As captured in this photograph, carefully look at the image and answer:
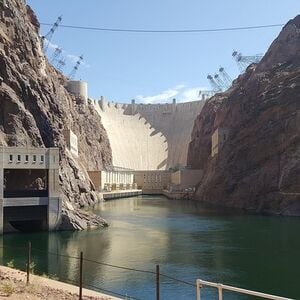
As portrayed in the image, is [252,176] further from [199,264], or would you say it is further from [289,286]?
[289,286]

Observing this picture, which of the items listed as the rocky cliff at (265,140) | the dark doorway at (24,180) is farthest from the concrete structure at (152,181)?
the dark doorway at (24,180)

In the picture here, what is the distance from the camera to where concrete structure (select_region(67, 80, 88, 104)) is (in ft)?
556

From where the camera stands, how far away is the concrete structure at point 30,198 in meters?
57.8

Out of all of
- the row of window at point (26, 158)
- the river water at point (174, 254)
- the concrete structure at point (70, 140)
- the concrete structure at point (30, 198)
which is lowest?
the river water at point (174, 254)

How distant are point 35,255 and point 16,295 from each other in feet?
84.9

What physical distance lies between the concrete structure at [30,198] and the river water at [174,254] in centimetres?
266

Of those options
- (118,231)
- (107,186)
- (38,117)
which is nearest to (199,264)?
(118,231)

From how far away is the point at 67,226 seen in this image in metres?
59.6

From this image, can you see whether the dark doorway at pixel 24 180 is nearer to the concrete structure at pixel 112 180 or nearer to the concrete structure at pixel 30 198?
the concrete structure at pixel 30 198

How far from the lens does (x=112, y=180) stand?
531 feet

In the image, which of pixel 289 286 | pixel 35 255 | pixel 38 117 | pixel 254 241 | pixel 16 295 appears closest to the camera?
pixel 16 295

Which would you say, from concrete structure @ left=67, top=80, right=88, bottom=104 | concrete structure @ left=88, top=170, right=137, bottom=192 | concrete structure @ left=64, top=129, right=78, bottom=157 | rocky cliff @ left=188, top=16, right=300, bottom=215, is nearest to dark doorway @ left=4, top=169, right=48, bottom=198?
concrete structure @ left=64, top=129, right=78, bottom=157

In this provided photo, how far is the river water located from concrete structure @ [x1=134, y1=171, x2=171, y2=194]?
356ft

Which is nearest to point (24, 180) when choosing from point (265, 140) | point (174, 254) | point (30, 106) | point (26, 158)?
point (26, 158)
